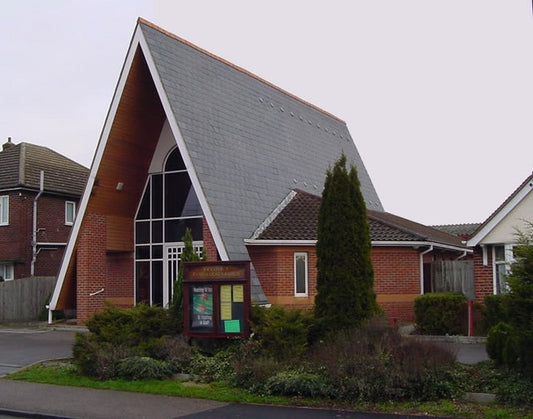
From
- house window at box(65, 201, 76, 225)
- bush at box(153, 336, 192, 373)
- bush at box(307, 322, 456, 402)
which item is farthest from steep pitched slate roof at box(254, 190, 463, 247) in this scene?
Result: house window at box(65, 201, 76, 225)

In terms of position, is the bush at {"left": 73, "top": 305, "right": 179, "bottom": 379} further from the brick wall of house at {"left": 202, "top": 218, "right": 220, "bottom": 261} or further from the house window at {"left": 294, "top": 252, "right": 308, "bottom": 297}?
the house window at {"left": 294, "top": 252, "right": 308, "bottom": 297}

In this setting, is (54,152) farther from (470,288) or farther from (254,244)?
(470,288)

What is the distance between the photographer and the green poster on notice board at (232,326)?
14.0 m

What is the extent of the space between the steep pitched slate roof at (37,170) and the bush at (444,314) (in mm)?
21093

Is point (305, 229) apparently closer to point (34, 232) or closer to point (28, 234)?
point (34, 232)

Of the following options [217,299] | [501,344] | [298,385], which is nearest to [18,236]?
[217,299]

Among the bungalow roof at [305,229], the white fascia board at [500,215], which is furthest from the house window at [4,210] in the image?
the white fascia board at [500,215]

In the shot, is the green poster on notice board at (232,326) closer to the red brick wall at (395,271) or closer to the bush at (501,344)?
the bush at (501,344)

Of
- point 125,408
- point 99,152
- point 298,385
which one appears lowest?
point 125,408

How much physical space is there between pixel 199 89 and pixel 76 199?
14.5 metres

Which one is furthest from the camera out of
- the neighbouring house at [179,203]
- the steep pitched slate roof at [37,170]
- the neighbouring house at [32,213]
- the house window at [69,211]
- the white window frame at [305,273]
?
the house window at [69,211]

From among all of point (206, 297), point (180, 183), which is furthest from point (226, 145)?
point (206, 297)

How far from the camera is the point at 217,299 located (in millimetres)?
14297

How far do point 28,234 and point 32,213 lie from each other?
1043 mm
